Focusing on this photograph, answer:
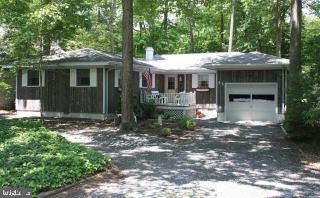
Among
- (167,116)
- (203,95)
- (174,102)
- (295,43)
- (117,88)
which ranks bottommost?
(167,116)

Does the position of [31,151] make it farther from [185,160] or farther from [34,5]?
[34,5]

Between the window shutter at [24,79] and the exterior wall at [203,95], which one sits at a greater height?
the window shutter at [24,79]

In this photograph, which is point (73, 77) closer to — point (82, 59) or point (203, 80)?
point (82, 59)

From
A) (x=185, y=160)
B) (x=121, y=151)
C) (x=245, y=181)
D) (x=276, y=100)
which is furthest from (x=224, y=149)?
(x=276, y=100)

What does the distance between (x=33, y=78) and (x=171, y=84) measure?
31.1 feet

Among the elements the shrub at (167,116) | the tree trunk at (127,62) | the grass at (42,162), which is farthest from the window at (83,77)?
the grass at (42,162)

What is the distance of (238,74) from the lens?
2106 centimetres

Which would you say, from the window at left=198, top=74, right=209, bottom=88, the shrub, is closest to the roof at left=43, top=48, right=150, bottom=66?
the shrub

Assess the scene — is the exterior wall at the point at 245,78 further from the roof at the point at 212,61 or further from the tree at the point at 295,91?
the tree at the point at 295,91

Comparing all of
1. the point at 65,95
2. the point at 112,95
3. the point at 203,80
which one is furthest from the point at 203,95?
the point at 65,95

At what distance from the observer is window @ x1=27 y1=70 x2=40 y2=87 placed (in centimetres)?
2275

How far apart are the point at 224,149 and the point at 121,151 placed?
131 inches

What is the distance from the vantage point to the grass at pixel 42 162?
7.24 meters

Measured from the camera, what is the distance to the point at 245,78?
20922 mm
